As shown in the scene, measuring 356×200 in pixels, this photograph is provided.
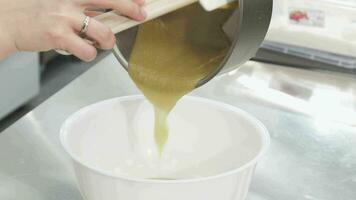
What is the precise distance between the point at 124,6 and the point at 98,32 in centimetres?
4

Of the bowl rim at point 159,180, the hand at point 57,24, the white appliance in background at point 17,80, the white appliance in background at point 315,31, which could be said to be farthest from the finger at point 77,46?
the white appliance in background at point 17,80

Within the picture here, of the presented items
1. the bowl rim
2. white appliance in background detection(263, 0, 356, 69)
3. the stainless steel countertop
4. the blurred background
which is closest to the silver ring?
the bowl rim

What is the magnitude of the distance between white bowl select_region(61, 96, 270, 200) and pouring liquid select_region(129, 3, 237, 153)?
0.14 ft

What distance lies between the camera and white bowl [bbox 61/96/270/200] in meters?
0.79

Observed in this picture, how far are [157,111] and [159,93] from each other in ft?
0.09

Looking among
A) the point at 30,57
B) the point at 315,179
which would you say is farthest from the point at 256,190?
the point at 30,57

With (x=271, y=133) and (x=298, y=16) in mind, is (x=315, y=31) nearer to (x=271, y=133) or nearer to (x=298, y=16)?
(x=298, y=16)

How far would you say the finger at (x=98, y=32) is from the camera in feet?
2.21

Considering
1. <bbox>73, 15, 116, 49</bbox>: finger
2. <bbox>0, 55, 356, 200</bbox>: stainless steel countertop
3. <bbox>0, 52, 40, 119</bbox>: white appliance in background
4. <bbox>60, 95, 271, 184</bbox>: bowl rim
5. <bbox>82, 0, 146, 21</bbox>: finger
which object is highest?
<bbox>82, 0, 146, 21</bbox>: finger

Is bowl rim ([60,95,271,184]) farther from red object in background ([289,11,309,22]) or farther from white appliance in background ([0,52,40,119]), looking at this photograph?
white appliance in background ([0,52,40,119])

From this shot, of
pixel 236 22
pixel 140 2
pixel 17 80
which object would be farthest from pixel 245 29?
pixel 17 80

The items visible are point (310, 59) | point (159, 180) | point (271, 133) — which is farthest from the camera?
point (310, 59)

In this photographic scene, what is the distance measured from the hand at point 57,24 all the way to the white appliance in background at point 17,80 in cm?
120

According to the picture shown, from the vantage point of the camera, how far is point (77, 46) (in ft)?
2.22
